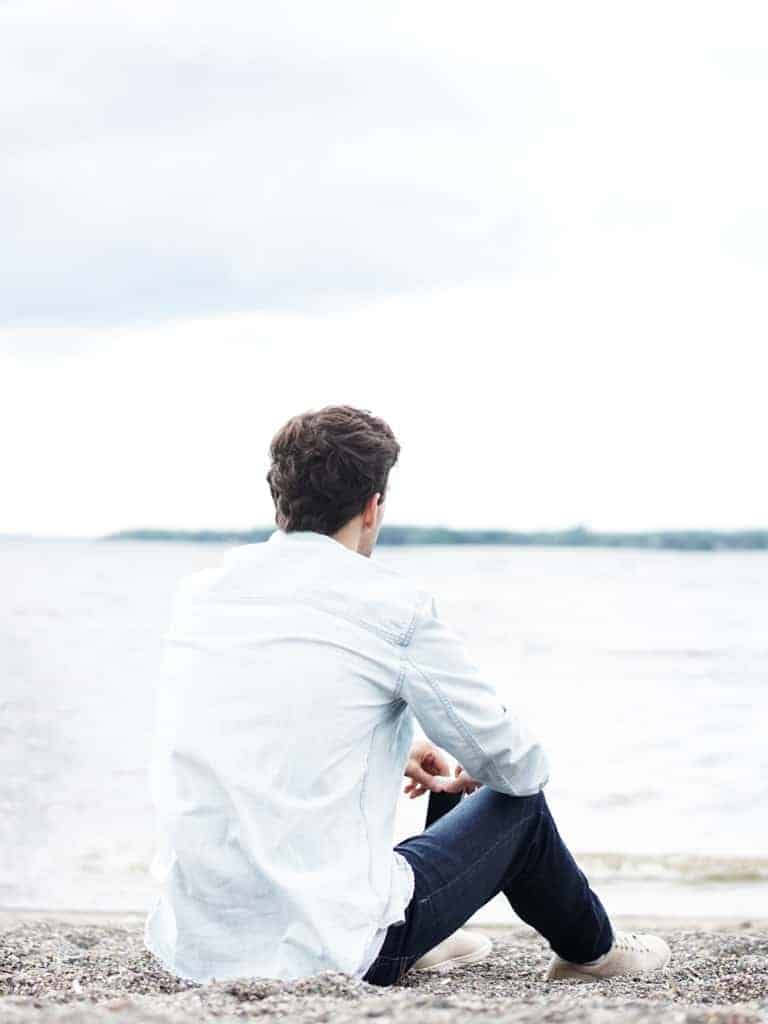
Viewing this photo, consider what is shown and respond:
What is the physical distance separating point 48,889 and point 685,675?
47.8 feet

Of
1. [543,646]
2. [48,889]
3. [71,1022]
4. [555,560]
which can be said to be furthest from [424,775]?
[555,560]

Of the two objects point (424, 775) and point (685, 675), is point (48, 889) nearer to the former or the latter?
point (424, 775)

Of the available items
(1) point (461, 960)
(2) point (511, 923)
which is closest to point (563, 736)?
(2) point (511, 923)

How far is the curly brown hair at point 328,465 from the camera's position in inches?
102

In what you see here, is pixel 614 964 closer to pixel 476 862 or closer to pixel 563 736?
pixel 476 862

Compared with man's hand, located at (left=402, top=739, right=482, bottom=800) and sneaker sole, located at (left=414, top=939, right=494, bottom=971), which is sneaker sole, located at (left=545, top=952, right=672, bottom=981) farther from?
man's hand, located at (left=402, top=739, right=482, bottom=800)

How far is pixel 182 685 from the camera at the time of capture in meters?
2.58

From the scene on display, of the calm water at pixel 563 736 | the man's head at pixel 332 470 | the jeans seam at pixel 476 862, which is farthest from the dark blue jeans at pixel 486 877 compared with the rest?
the calm water at pixel 563 736

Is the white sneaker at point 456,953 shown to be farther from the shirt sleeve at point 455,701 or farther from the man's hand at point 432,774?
the shirt sleeve at point 455,701

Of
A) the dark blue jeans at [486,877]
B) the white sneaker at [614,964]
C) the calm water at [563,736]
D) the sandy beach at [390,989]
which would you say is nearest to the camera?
the sandy beach at [390,989]

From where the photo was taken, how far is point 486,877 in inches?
116

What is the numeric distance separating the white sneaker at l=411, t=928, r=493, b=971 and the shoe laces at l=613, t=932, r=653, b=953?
42 cm

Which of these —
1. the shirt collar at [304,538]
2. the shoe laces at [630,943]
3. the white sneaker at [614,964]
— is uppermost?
the shirt collar at [304,538]

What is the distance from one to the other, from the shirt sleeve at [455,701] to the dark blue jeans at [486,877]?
0.88ft
